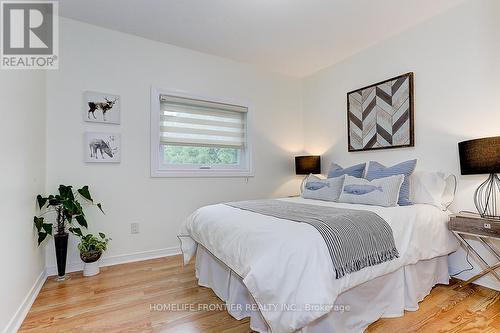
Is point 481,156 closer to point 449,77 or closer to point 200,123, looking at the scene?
point 449,77

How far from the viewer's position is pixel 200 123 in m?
3.50

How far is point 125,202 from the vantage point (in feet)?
9.73

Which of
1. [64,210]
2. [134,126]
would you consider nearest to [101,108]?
[134,126]

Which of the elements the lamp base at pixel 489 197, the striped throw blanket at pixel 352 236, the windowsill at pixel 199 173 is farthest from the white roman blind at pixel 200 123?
the lamp base at pixel 489 197

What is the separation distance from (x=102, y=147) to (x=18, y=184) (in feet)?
3.61

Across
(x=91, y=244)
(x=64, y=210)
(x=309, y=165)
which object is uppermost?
(x=309, y=165)

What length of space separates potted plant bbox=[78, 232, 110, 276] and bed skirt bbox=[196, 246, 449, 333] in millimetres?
1102

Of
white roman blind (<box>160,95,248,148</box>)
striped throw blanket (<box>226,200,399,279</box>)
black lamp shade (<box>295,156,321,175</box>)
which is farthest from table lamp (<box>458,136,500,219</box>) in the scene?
white roman blind (<box>160,95,248,148</box>)

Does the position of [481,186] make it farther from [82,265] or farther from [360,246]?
[82,265]

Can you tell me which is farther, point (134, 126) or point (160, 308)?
point (134, 126)

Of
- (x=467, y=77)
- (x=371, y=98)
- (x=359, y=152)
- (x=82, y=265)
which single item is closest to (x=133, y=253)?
(x=82, y=265)

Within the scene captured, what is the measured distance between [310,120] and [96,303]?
11.7ft
